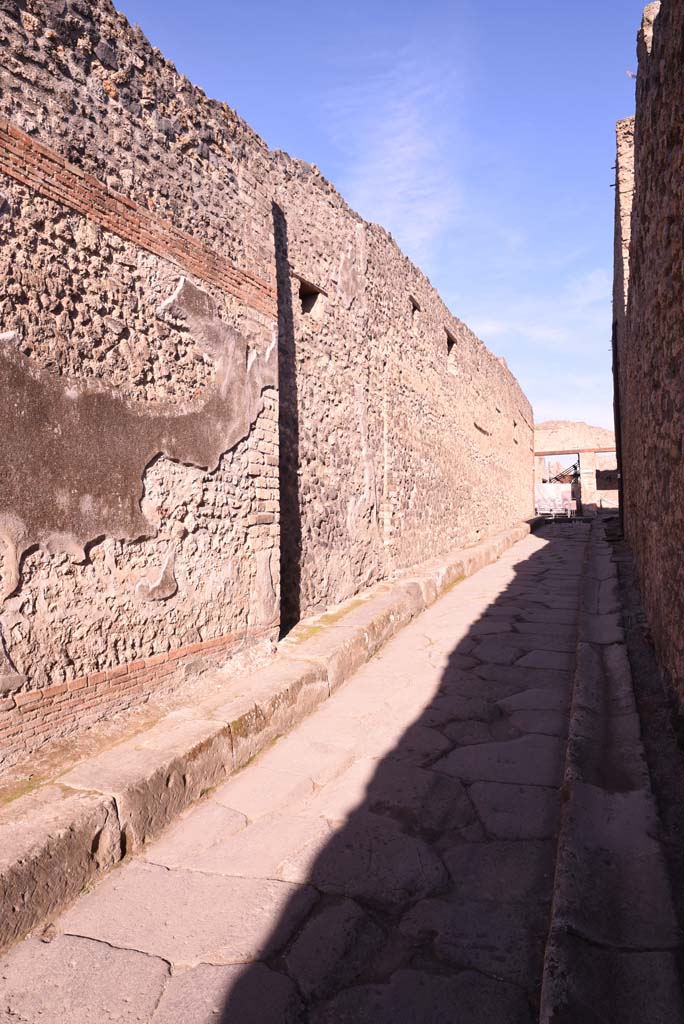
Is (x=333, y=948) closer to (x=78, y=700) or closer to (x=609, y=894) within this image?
(x=609, y=894)

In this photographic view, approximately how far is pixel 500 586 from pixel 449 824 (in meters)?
4.79

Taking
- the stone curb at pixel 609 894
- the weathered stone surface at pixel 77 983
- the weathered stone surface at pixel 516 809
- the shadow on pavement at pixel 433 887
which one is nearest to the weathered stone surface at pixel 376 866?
the shadow on pavement at pixel 433 887

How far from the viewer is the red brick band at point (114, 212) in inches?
92.0

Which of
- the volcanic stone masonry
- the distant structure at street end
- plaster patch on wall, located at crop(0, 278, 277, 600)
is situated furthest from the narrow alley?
the distant structure at street end

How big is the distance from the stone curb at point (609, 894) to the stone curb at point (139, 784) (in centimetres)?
122

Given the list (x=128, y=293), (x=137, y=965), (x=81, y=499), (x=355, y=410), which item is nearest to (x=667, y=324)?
(x=128, y=293)

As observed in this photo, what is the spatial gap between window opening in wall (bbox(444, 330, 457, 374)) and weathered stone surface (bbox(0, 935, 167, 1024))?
27.7 ft

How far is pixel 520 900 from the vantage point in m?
1.66

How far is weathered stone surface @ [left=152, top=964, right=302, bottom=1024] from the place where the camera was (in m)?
1.32

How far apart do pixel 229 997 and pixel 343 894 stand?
1.43 ft

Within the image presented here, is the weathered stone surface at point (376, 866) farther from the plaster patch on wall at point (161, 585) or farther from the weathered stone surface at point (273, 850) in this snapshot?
the plaster patch on wall at point (161, 585)

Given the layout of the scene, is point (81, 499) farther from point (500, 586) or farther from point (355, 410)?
point (500, 586)

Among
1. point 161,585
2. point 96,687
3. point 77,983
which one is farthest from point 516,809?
point 161,585

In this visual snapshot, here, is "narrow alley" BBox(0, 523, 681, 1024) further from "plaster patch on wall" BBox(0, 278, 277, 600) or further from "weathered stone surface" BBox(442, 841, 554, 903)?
"plaster patch on wall" BBox(0, 278, 277, 600)
